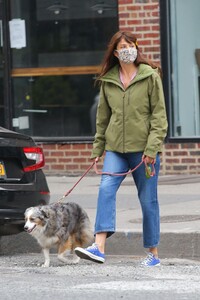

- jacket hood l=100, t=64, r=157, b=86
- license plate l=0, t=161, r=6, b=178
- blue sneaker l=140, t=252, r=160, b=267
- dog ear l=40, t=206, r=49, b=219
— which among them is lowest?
blue sneaker l=140, t=252, r=160, b=267

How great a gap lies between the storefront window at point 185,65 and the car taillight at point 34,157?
5.47m

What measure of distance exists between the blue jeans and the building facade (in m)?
6.19

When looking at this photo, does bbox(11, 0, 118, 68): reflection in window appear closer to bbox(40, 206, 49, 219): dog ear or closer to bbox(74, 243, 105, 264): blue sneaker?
bbox(40, 206, 49, 219): dog ear

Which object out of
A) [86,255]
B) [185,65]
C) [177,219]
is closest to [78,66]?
[185,65]

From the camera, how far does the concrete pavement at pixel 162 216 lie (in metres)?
9.68

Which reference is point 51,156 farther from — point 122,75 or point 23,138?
point 122,75

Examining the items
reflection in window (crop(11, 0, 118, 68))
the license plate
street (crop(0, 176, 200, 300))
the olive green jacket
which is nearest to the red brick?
reflection in window (crop(11, 0, 118, 68))

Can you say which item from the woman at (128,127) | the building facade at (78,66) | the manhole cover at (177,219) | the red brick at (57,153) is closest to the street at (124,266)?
the manhole cover at (177,219)

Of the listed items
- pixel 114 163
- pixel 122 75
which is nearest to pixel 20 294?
pixel 114 163

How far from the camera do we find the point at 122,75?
8.67 m

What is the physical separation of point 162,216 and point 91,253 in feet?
8.53

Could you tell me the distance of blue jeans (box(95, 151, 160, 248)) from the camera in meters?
8.52

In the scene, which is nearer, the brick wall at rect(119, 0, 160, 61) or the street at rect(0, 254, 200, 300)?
the street at rect(0, 254, 200, 300)

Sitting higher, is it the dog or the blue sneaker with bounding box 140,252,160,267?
the dog
